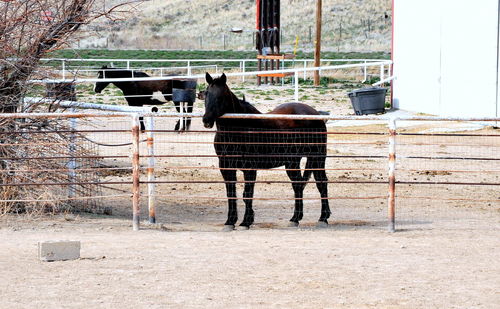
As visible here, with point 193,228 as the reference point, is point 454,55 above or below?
above

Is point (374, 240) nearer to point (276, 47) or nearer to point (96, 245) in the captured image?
point (96, 245)

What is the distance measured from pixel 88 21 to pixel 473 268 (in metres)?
6.03

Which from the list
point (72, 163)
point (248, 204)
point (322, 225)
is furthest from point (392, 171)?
point (72, 163)

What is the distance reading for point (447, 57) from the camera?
2350cm

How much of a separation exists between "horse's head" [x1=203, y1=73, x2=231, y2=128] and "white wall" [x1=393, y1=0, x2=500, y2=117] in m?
11.5

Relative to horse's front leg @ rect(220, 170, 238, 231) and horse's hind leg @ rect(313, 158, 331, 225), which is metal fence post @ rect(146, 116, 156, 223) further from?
horse's hind leg @ rect(313, 158, 331, 225)

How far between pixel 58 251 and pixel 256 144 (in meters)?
3.23

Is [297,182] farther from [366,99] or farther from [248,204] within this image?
[366,99]

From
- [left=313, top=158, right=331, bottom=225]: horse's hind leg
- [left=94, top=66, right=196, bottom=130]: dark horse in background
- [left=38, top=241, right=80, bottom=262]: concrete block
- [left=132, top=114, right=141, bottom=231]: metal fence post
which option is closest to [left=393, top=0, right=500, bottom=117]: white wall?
[left=94, top=66, right=196, bottom=130]: dark horse in background

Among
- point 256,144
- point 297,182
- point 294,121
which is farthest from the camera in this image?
point 297,182

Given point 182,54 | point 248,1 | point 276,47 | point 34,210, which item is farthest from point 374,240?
point 248,1

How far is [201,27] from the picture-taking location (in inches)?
3125

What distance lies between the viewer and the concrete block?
340 inches

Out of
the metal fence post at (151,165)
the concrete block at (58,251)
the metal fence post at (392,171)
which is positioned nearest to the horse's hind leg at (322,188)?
the metal fence post at (392,171)
